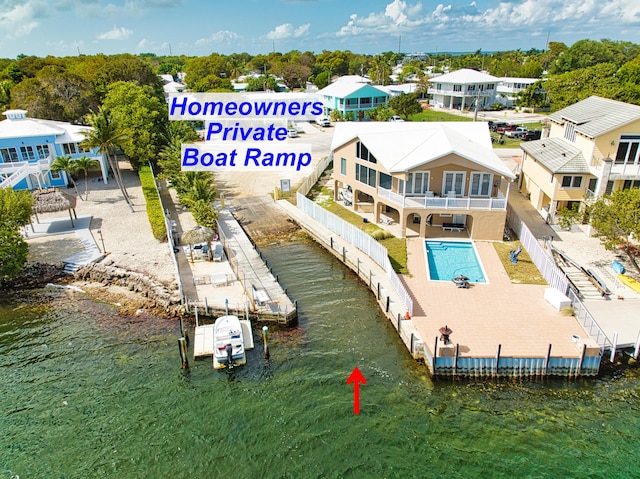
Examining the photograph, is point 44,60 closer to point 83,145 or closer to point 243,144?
point 243,144

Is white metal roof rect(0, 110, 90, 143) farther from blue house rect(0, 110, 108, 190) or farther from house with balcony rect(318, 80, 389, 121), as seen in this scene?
house with balcony rect(318, 80, 389, 121)

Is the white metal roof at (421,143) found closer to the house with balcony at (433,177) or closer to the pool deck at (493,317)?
the house with balcony at (433,177)

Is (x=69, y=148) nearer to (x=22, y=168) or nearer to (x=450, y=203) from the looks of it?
(x=22, y=168)

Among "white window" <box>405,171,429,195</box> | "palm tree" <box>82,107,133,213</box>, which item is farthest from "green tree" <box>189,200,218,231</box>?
"white window" <box>405,171,429,195</box>

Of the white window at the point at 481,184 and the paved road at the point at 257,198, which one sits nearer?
the white window at the point at 481,184

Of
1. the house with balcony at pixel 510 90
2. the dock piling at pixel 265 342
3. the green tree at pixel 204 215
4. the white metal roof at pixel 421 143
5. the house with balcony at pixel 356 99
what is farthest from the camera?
the house with balcony at pixel 510 90

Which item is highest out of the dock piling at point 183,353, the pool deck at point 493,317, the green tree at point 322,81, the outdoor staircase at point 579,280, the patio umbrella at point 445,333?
the green tree at point 322,81

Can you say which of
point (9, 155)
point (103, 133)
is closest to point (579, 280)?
point (103, 133)

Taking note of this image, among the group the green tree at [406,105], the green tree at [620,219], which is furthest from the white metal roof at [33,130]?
the green tree at [406,105]
